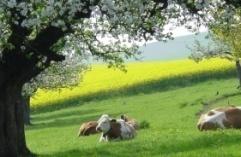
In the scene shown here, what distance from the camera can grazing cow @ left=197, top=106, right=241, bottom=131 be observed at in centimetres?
2603

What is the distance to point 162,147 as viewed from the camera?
65.4 feet

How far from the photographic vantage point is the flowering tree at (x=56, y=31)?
14.3m

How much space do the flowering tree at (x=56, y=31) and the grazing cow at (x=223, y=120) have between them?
16.2ft

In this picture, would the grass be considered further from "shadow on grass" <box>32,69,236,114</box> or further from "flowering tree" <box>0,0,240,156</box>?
"flowering tree" <box>0,0,240,156</box>

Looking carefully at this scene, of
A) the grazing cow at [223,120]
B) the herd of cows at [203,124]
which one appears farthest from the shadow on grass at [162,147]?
the grazing cow at [223,120]

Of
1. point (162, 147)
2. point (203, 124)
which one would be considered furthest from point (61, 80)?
point (162, 147)

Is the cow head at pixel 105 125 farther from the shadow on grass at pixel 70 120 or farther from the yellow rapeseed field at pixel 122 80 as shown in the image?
the yellow rapeseed field at pixel 122 80

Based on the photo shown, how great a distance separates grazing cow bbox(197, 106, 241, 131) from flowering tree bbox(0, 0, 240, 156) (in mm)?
4936

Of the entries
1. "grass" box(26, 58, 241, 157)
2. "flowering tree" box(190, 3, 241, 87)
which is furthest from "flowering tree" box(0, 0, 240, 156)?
"flowering tree" box(190, 3, 241, 87)

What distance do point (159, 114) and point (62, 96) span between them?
84.8 feet

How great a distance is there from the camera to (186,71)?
2953 inches

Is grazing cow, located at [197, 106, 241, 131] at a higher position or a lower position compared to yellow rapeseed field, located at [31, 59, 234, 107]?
higher

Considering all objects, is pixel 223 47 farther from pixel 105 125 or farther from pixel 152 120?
pixel 105 125

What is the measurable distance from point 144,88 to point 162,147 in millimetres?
49418
